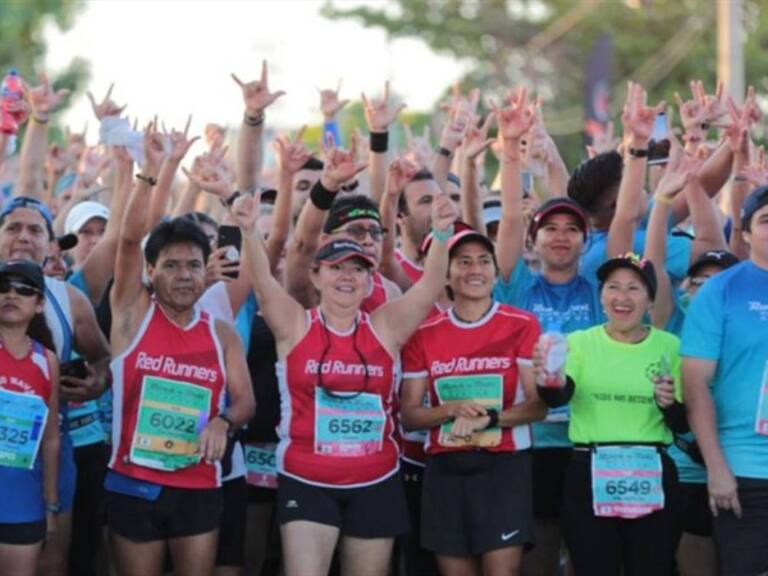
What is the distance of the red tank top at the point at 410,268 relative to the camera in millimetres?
8266

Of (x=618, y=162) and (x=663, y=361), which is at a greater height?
(x=618, y=162)

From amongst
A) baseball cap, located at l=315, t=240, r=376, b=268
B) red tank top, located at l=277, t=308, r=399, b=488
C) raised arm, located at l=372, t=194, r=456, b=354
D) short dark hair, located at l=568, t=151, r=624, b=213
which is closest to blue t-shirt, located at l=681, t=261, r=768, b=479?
raised arm, located at l=372, t=194, r=456, b=354

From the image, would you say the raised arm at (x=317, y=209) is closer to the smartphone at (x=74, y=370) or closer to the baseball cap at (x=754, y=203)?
the smartphone at (x=74, y=370)

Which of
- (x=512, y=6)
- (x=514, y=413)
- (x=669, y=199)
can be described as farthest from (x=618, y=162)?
(x=512, y=6)

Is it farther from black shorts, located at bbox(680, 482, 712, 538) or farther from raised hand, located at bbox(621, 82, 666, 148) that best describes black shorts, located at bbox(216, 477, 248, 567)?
raised hand, located at bbox(621, 82, 666, 148)

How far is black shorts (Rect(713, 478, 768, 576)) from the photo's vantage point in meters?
6.84

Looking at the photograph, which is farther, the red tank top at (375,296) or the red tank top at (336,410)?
the red tank top at (375,296)

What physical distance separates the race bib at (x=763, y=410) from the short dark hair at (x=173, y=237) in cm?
259

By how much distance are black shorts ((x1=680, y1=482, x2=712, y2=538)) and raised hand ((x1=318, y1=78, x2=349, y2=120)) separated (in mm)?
3232

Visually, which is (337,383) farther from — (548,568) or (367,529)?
(548,568)

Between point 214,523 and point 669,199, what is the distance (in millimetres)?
2626

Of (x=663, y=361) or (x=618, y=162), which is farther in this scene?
(x=618, y=162)

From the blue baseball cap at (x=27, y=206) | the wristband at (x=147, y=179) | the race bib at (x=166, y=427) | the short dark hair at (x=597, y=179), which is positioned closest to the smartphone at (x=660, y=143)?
the short dark hair at (x=597, y=179)

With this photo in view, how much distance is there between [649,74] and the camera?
2864 centimetres
